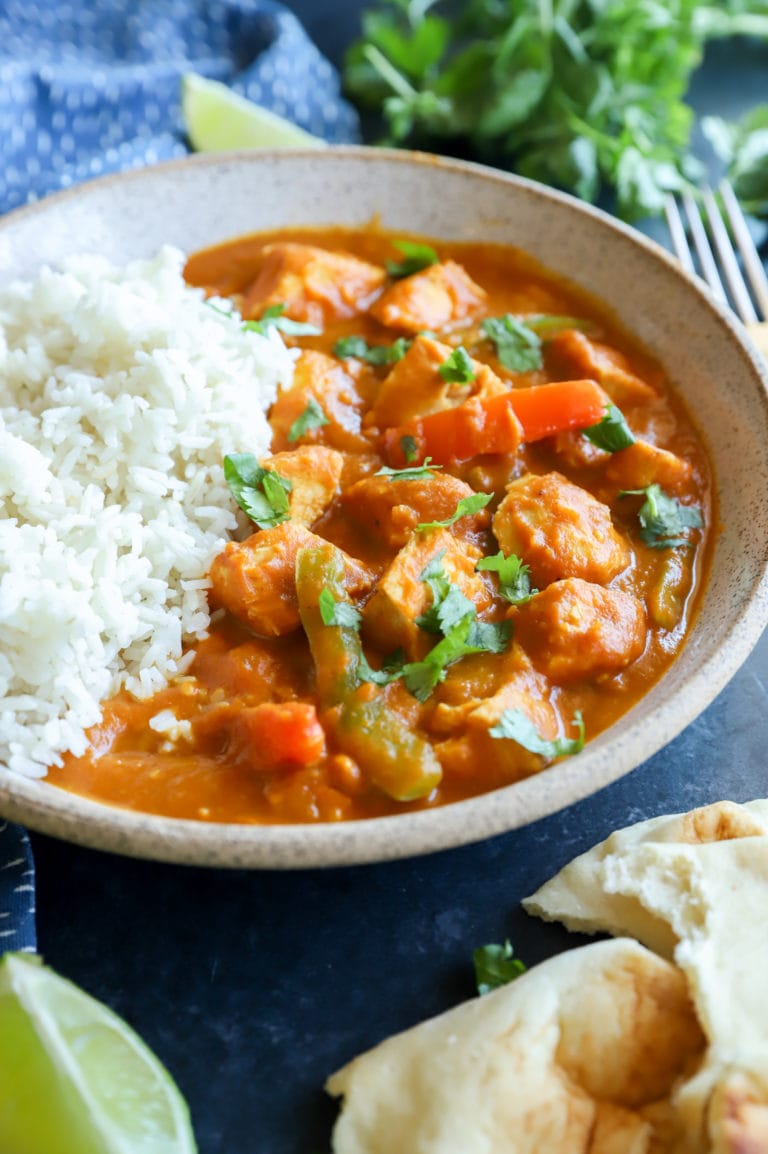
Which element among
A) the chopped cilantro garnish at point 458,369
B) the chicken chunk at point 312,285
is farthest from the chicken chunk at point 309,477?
the chicken chunk at point 312,285

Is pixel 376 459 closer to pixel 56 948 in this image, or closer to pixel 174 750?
pixel 174 750

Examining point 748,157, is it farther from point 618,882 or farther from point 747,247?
point 618,882

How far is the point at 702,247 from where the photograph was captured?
475 centimetres

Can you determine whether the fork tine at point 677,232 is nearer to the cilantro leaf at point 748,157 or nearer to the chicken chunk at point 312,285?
the cilantro leaf at point 748,157

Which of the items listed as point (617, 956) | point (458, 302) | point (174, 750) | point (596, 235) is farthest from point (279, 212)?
point (617, 956)

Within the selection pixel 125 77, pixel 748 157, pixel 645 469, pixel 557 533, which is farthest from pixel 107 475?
pixel 748 157

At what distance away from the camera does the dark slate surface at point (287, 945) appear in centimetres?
263

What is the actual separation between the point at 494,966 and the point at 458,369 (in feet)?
6.28

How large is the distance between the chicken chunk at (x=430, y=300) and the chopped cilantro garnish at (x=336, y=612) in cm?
138

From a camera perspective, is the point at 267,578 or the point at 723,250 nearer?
the point at 267,578

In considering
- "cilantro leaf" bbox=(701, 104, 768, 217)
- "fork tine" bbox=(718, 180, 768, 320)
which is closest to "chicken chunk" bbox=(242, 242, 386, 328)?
"fork tine" bbox=(718, 180, 768, 320)

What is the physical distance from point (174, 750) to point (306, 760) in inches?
15.5

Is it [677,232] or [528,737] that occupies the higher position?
[677,232]

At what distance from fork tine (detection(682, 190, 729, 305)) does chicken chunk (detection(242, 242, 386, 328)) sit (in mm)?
1395
